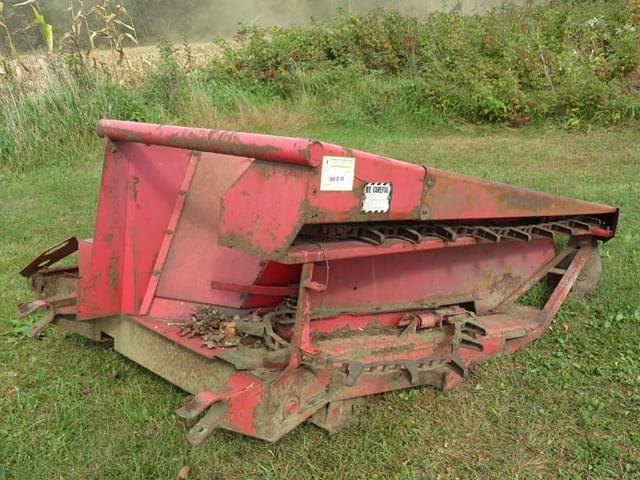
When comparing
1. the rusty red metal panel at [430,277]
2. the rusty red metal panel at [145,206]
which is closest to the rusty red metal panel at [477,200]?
the rusty red metal panel at [430,277]

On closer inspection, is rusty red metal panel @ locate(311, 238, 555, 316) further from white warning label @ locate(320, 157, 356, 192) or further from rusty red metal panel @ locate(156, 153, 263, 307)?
white warning label @ locate(320, 157, 356, 192)

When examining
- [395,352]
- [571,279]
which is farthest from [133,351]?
[571,279]

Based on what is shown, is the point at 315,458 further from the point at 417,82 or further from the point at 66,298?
the point at 417,82

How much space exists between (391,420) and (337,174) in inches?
Result: 45.2

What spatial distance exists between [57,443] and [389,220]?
1.59 m

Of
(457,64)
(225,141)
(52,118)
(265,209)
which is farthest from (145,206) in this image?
(457,64)

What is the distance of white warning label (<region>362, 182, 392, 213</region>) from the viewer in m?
2.37

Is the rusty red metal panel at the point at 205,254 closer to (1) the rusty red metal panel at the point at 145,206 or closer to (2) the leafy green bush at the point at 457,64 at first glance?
(1) the rusty red metal panel at the point at 145,206

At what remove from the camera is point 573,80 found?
859cm

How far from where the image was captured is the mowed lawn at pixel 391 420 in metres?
2.55

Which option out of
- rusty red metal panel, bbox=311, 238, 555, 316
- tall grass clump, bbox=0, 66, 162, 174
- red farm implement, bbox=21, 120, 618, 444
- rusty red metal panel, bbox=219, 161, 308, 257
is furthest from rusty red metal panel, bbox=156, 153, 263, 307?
tall grass clump, bbox=0, 66, 162, 174

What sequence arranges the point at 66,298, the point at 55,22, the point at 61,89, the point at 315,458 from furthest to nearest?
the point at 55,22 → the point at 61,89 → the point at 66,298 → the point at 315,458

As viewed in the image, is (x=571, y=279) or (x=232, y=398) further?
(x=571, y=279)

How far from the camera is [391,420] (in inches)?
110
